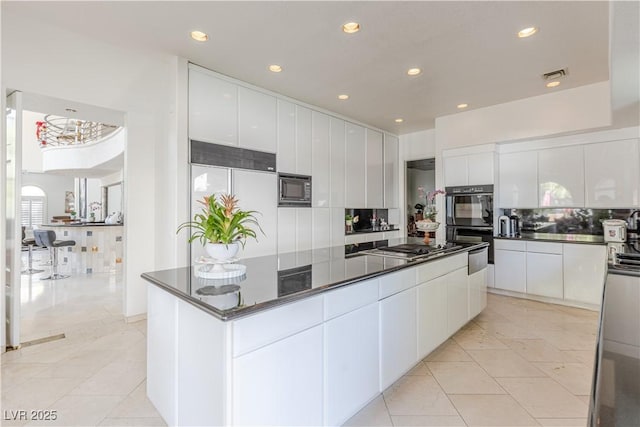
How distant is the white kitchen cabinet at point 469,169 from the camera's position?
4.38m

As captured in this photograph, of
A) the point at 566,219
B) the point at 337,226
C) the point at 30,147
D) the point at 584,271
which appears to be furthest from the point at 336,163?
the point at 30,147

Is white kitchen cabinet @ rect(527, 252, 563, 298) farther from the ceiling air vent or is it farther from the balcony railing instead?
the balcony railing

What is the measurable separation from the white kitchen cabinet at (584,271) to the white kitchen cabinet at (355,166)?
2.86 metres

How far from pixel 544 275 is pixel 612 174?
4.80 ft

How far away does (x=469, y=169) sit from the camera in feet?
15.0

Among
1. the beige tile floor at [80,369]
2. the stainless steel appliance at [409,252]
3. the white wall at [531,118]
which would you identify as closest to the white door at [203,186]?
the beige tile floor at [80,369]

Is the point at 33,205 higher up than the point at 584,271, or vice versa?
the point at 33,205

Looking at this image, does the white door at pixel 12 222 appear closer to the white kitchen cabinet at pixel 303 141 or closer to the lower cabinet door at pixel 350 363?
the white kitchen cabinet at pixel 303 141

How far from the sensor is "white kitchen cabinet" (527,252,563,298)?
3859 mm

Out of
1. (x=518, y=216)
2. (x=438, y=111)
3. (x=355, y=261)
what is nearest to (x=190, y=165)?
(x=355, y=261)

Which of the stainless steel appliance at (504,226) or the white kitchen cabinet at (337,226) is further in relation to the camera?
the white kitchen cabinet at (337,226)

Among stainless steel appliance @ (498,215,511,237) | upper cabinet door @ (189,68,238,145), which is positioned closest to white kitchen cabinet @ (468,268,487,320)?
stainless steel appliance @ (498,215,511,237)

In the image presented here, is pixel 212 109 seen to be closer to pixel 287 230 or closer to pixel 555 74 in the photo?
pixel 287 230

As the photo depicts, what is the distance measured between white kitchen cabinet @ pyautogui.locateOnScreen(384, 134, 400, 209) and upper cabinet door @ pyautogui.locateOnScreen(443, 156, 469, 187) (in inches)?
48.0
